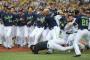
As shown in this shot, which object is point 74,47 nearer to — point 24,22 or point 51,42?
point 51,42

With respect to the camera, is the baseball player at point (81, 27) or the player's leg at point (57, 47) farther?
the player's leg at point (57, 47)

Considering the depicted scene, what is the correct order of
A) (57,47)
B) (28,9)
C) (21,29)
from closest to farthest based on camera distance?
(57,47), (21,29), (28,9)

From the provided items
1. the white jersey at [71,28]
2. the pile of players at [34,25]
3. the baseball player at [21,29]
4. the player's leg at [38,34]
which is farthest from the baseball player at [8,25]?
the white jersey at [71,28]

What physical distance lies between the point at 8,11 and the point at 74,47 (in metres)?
5.30

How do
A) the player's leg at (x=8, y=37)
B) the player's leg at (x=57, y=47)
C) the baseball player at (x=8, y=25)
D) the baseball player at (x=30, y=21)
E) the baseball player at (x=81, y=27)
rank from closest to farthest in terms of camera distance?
the baseball player at (x=81, y=27)
the player's leg at (x=57, y=47)
the player's leg at (x=8, y=37)
the baseball player at (x=8, y=25)
the baseball player at (x=30, y=21)

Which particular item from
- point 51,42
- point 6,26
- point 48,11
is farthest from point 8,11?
point 51,42

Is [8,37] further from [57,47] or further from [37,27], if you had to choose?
[57,47]

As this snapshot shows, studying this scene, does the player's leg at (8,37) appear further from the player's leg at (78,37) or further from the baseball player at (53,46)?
the player's leg at (78,37)

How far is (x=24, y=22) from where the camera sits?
15.4 metres

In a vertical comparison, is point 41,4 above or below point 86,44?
above

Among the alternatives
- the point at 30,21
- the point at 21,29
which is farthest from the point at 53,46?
the point at 21,29

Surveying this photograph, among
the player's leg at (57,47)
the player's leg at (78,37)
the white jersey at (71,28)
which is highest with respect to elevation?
the white jersey at (71,28)

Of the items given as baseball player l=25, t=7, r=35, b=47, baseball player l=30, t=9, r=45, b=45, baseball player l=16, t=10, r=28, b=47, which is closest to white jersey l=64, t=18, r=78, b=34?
baseball player l=30, t=9, r=45, b=45

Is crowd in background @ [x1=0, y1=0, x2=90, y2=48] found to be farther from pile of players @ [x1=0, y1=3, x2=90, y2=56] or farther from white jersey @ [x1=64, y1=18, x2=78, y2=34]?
white jersey @ [x1=64, y1=18, x2=78, y2=34]
